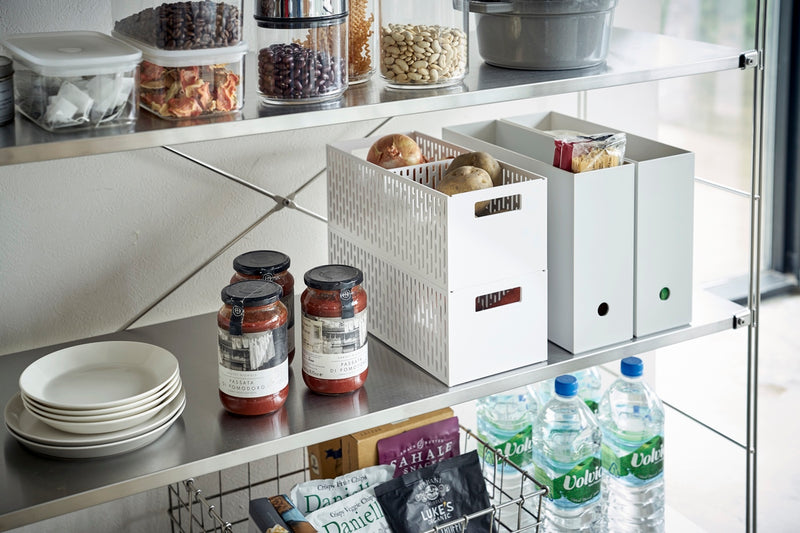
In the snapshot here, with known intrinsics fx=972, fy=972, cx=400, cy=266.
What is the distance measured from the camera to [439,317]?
1.46 meters

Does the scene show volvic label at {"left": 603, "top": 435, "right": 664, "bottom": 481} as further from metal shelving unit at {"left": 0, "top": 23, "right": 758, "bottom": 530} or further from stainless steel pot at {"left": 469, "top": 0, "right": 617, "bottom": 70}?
stainless steel pot at {"left": 469, "top": 0, "right": 617, "bottom": 70}

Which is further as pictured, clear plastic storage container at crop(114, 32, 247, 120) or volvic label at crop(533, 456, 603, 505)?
volvic label at crop(533, 456, 603, 505)

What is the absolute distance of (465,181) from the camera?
4.76 ft

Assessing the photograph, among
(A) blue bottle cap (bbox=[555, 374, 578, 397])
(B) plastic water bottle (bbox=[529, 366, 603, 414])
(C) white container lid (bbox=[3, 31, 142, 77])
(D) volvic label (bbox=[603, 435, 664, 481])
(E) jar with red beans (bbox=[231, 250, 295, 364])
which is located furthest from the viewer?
(B) plastic water bottle (bbox=[529, 366, 603, 414])

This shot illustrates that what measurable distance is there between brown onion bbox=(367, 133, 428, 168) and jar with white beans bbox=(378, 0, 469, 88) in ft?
0.58

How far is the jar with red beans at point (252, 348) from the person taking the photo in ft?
4.40

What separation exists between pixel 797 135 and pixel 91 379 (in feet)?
10.00

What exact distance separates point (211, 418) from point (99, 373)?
187 mm

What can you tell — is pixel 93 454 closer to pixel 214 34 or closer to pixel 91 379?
pixel 91 379

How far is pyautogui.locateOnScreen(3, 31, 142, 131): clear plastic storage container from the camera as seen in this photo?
114cm

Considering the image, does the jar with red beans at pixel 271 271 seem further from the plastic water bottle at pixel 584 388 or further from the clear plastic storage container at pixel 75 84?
the plastic water bottle at pixel 584 388

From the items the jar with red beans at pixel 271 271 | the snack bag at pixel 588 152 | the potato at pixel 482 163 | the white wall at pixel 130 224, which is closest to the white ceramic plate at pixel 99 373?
the jar with red beans at pixel 271 271

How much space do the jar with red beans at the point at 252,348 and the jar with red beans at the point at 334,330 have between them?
0.17 feet

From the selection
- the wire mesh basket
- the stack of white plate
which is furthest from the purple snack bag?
the stack of white plate
